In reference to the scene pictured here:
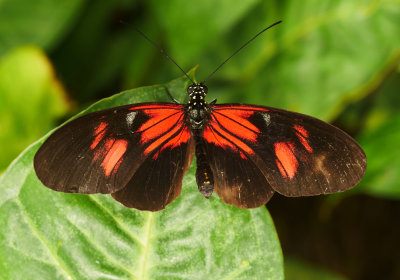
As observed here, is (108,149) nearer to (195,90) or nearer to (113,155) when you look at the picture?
(113,155)

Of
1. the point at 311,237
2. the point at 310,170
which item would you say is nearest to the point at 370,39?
the point at 310,170

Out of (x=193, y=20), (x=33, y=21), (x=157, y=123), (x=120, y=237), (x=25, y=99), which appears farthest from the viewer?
(x=33, y=21)

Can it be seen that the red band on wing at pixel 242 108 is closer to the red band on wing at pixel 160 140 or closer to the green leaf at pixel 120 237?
the red band on wing at pixel 160 140

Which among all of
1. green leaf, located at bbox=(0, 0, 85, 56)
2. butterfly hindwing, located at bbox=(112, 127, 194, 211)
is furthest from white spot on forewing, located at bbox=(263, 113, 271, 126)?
green leaf, located at bbox=(0, 0, 85, 56)

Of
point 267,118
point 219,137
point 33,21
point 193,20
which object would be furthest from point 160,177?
point 33,21

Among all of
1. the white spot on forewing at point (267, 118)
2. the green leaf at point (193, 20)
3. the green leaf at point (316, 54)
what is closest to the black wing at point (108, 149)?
the white spot on forewing at point (267, 118)

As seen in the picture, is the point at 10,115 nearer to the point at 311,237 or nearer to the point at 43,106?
the point at 43,106
